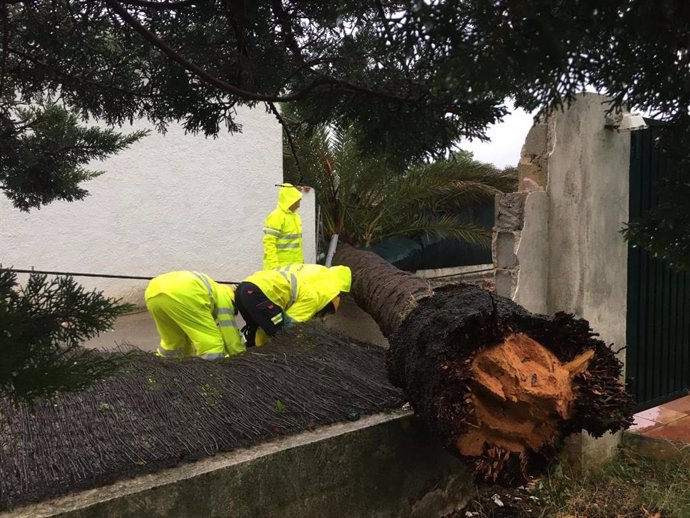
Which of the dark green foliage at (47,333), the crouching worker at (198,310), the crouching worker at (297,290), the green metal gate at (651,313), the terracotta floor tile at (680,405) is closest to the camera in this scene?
the dark green foliage at (47,333)

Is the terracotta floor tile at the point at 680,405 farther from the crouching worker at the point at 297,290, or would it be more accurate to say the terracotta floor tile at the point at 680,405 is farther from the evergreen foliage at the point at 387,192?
the evergreen foliage at the point at 387,192

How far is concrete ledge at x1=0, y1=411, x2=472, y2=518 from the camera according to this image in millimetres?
2320

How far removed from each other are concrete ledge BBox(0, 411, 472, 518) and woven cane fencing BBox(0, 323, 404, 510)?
0.28 feet

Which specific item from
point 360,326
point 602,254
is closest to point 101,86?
point 602,254

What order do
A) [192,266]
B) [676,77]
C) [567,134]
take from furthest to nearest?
[192,266] < [567,134] < [676,77]

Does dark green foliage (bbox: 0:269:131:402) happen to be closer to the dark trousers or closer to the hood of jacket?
the dark trousers

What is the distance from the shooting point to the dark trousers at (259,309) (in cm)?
491

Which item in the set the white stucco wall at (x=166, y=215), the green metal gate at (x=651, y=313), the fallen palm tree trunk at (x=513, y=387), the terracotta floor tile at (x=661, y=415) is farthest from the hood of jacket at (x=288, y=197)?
the fallen palm tree trunk at (x=513, y=387)

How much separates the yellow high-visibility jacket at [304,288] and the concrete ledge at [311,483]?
219cm

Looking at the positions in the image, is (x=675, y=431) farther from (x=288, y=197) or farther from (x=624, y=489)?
(x=288, y=197)

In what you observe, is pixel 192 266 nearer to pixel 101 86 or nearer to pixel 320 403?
pixel 320 403

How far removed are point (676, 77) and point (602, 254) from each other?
288 cm

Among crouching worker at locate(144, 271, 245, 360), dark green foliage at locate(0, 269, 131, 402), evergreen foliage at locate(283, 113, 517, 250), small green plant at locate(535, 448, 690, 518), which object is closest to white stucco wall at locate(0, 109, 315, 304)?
evergreen foliage at locate(283, 113, 517, 250)

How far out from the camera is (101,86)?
94.7 inches
